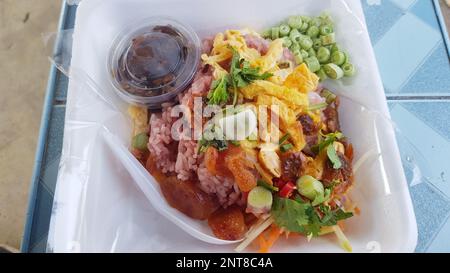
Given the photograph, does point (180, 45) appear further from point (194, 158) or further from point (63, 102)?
point (63, 102)

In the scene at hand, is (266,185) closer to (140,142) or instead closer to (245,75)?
(245,75)

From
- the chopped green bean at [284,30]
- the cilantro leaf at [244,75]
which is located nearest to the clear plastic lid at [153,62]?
the cilantro leaf at [244,75]

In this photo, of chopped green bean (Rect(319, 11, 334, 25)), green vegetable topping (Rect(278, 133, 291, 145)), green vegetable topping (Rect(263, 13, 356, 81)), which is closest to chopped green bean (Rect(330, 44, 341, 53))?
green vegetable topping (Rect(263, 13, 356, 81))

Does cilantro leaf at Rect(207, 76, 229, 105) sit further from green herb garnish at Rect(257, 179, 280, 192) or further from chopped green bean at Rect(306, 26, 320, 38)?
chopped green bean at Rect(306, 26, 320, 38)

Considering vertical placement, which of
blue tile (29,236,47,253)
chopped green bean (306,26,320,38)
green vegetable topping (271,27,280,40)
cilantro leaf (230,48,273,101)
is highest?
chopped green bean (306,26,320,38)

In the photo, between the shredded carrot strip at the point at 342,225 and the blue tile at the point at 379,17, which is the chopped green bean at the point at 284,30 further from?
the shredded carrot strip at the point at 342,225
